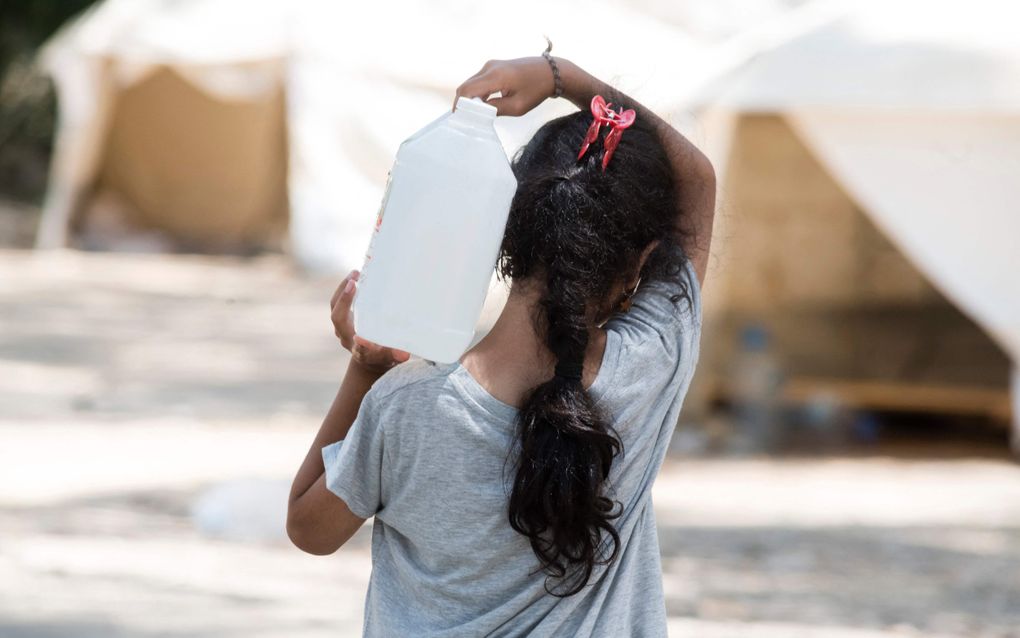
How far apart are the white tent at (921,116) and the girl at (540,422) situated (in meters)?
4.43

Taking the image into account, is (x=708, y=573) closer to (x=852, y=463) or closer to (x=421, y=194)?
(x=852, y=463)

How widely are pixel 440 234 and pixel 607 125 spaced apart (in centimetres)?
23

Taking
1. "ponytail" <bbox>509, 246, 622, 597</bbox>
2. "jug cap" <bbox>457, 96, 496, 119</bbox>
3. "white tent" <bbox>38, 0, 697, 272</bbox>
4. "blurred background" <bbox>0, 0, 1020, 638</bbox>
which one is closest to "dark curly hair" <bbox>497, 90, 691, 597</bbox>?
"ponytail" <bbox>509, 246, 622, 597</bbox>

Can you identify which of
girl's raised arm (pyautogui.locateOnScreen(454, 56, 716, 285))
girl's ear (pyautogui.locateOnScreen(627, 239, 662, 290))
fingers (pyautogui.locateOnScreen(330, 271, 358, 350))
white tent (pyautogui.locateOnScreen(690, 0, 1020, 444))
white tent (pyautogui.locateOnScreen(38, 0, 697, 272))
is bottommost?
white tent (pyautogui.locateOnScreen(38, 0, 697, 272))

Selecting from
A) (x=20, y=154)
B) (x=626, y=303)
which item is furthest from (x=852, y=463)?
(x=20, y=154)

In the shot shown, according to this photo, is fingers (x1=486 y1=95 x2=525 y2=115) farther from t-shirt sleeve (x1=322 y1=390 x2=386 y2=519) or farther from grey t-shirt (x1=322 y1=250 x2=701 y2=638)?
t-shirt sleeve (x1=322 y1=390 x2=386 y2=519)

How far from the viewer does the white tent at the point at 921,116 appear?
589 cm

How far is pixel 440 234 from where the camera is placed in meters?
1.50

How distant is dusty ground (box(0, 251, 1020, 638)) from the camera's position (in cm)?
397

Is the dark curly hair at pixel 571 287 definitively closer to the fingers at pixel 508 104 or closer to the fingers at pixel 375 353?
the fingers at pixel 508 104

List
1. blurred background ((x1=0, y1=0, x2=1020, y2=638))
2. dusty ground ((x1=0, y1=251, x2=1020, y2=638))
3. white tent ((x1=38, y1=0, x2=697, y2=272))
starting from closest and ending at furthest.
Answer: dusty ground ((x1=0, y1=251, x2=1020, y2=638)) → blurred background ((x1=0, y1=0, x2=1020, y2=638)) → white tent ((x1=38, y1=0, x2=697, y2=272))

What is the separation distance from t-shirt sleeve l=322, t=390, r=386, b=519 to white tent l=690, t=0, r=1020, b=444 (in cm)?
460

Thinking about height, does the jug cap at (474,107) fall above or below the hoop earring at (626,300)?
above

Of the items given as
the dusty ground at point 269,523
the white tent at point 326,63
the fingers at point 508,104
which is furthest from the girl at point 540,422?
the white tent at point 326,63
